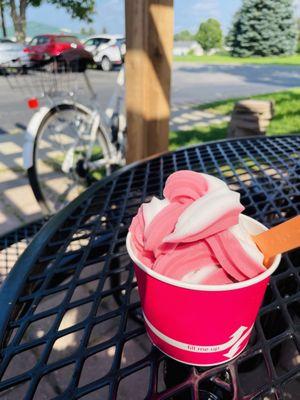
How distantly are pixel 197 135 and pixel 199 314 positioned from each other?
4744 millimetres

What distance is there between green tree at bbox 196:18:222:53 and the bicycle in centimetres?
4925

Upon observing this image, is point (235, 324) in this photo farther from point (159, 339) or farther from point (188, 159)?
point (188, 159)

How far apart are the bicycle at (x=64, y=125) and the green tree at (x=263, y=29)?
3163 centimetres

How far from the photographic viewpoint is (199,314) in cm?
48

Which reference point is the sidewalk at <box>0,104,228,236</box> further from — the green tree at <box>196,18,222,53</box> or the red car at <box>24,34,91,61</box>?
the green tree at <box>196,18,222,53</box>

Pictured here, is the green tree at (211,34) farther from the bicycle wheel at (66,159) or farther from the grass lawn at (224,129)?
the bicycle wheel at (66,159)

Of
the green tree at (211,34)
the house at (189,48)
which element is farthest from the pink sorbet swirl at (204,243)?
the green tree at (211,34)

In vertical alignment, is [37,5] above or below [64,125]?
above

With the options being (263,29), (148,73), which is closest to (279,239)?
(148,73)

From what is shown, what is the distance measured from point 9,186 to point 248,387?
301 cm

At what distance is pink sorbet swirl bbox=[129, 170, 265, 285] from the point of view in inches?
18.8

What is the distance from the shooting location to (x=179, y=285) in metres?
0.45

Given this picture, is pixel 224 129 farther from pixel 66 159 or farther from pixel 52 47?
pixel 52 47

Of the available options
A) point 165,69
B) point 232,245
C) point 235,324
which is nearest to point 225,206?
point 232,245
